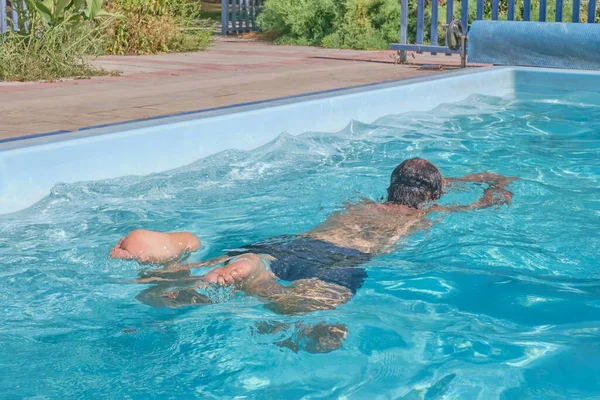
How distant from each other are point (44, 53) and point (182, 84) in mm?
1511

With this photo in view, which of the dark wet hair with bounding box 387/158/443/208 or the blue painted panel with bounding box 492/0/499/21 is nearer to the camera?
the dark wet hair with bounding box 387/158/443/208

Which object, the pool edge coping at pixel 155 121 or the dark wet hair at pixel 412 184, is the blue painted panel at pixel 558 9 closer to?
the pool edge coping at pixel 155 121

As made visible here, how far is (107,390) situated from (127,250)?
2.78 feet

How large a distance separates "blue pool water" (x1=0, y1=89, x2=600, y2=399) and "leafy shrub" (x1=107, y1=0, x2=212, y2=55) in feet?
19.4

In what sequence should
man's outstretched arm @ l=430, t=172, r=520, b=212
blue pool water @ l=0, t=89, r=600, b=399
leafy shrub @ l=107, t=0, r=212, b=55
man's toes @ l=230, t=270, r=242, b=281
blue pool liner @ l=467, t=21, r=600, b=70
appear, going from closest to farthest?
blue pool water @ l=0, t=89, r=600, b=399 < man's toes @ l=230, t=270, r=242, b=281 < man's outstretched arm @ l=430, t=172, r=520, b=212 < blue pool liner @ l=467, t=21, r=600, b=70 < leafy shrub @ l=107, t=0, r=212, b=55

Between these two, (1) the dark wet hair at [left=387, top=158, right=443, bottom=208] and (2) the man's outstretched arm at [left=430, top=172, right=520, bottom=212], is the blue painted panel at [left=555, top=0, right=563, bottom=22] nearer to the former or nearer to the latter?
(2) the man's outstretched arm at [left=430, top=172, right=520, bottom=212]

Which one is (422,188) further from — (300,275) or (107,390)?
(107,390)

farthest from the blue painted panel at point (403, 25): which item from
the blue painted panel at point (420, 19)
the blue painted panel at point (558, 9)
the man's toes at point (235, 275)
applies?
the man's toes at point (235, 275)

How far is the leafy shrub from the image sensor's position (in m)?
11.2

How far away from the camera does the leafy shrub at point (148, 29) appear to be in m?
11.2

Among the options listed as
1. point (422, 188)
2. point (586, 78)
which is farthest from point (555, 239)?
point (586, 78)

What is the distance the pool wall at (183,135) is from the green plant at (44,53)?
3.04 meters

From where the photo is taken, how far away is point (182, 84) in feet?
27.2

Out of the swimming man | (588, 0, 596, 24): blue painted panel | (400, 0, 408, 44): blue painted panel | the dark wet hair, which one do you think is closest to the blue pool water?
the swimming man
